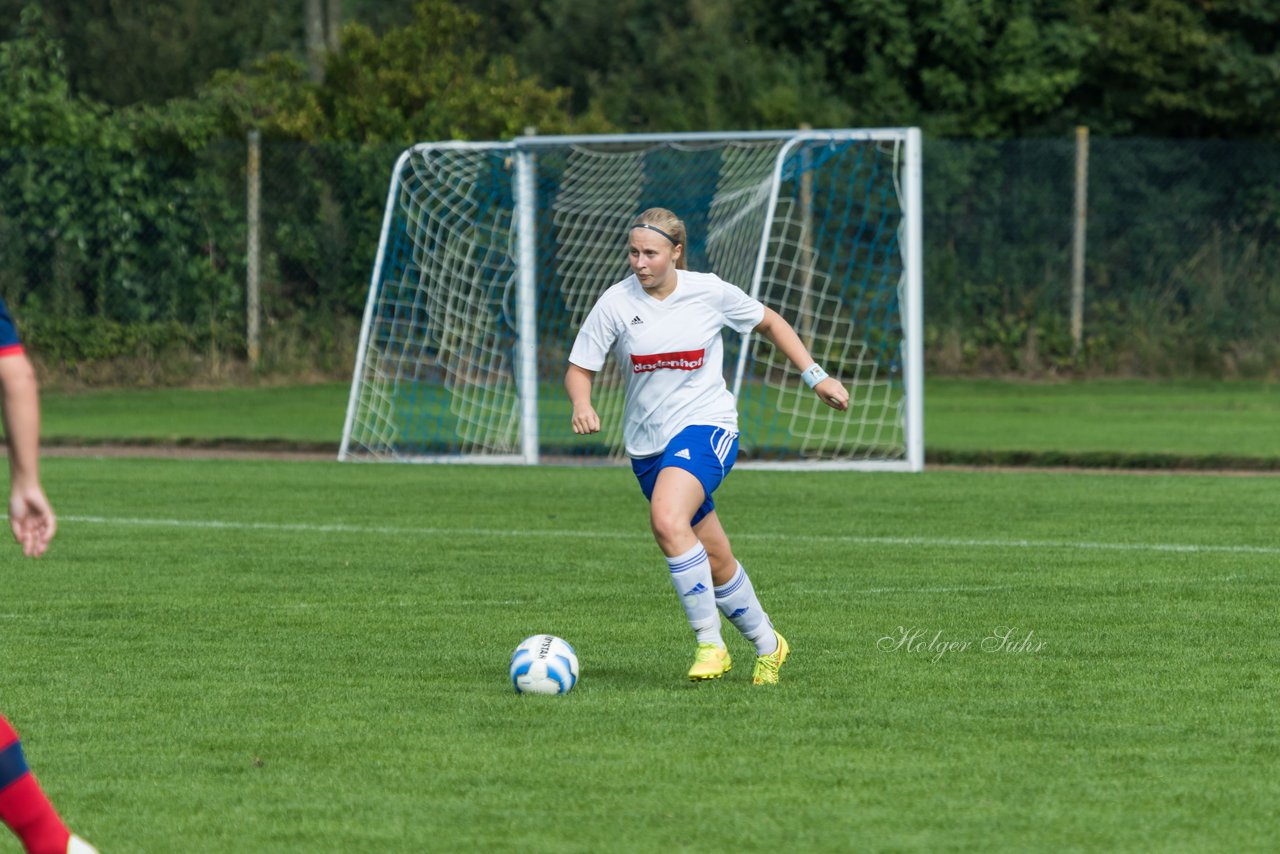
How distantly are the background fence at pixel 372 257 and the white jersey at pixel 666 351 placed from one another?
17151 mm

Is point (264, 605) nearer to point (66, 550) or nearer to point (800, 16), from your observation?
point (66, 550)

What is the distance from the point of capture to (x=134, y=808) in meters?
5.37

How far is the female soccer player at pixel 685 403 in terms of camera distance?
7227mm

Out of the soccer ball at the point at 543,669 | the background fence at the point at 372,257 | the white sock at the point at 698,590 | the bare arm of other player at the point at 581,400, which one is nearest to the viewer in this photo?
the soccer ball at the point at 543,669

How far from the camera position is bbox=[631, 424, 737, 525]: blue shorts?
731 cm

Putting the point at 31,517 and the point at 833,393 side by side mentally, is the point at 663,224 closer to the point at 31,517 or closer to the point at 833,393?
the point at 833,393

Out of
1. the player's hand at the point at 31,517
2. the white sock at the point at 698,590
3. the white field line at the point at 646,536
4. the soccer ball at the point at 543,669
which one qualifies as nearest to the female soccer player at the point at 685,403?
the white sock at the point at 698,590

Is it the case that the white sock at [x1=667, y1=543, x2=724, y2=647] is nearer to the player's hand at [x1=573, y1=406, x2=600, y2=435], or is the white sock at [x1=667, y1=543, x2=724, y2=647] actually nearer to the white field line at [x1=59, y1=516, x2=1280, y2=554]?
the player's hand at [x1=573, y1=406, x2=600, y2=435]

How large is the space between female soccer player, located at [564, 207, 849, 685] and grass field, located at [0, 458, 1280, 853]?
0.85ft

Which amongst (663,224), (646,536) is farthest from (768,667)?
(646,536)

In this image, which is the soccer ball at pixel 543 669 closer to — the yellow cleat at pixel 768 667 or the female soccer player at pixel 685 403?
the female soccer player at pixel 685 403

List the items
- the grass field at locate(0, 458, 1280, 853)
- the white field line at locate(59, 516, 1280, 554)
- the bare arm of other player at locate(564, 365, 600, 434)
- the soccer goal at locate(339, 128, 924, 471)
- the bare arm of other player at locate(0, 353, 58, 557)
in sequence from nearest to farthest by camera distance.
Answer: the bare arm of other player at locate(0, 353, 58, 557)
the grass field at locate(0, 458, 1280, 853)
the bare arm of other player at locate(564, 365, 600, 434)
the white field line at locate(59, 516, 1280, 554)
the soccer goal at locate(339, 128, 924, 471)

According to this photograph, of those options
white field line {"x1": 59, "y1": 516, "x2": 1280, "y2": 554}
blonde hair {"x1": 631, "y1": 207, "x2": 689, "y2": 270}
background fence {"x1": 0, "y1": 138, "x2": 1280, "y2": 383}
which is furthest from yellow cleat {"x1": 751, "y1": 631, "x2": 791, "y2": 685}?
background fence {"x1": 0, "y1": 138, "x2": 1280, "y2": 383}

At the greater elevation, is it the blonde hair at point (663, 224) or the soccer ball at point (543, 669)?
the blonde hair at point (663, 224)
